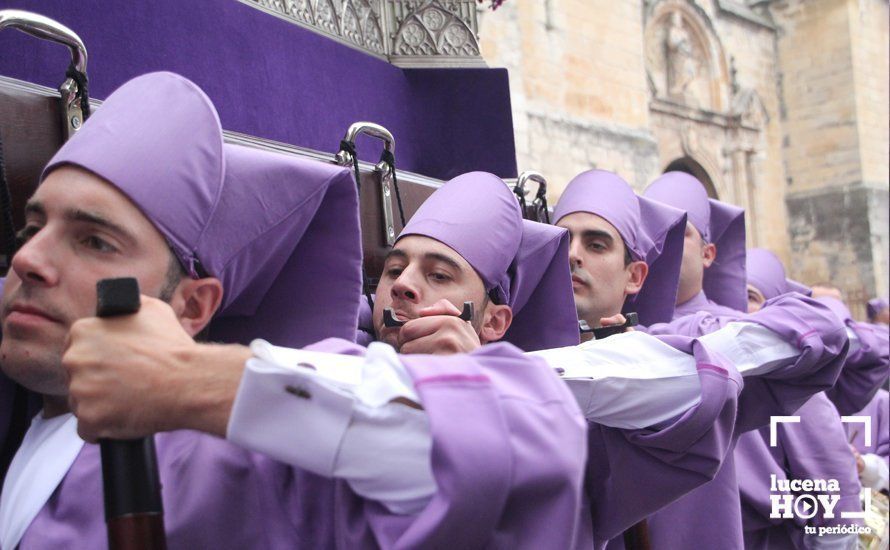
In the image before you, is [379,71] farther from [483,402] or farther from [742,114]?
[742,114]

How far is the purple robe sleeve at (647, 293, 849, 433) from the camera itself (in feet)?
9.77

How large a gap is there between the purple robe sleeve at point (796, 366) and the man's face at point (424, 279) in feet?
2.77

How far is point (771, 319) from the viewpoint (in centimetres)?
304

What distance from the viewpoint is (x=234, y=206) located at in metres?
1.81

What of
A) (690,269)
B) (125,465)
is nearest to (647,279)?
(690,269)

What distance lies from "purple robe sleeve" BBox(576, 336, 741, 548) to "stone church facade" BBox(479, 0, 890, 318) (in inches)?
437

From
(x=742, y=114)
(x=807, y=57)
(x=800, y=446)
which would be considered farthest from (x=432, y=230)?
(x=807, y=57)

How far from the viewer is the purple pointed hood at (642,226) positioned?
3627 mm

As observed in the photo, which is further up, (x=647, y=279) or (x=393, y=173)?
(x=393, y=173)

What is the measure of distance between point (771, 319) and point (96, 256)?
6.60 ft

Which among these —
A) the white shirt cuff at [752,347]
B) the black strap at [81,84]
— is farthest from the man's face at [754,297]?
the black strap at [81,84]

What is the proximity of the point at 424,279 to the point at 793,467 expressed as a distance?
2185mm

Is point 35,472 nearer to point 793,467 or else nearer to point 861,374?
point 793,467

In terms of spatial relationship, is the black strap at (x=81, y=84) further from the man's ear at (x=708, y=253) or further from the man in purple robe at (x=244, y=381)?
the man's ear at (x=708, y=253)
